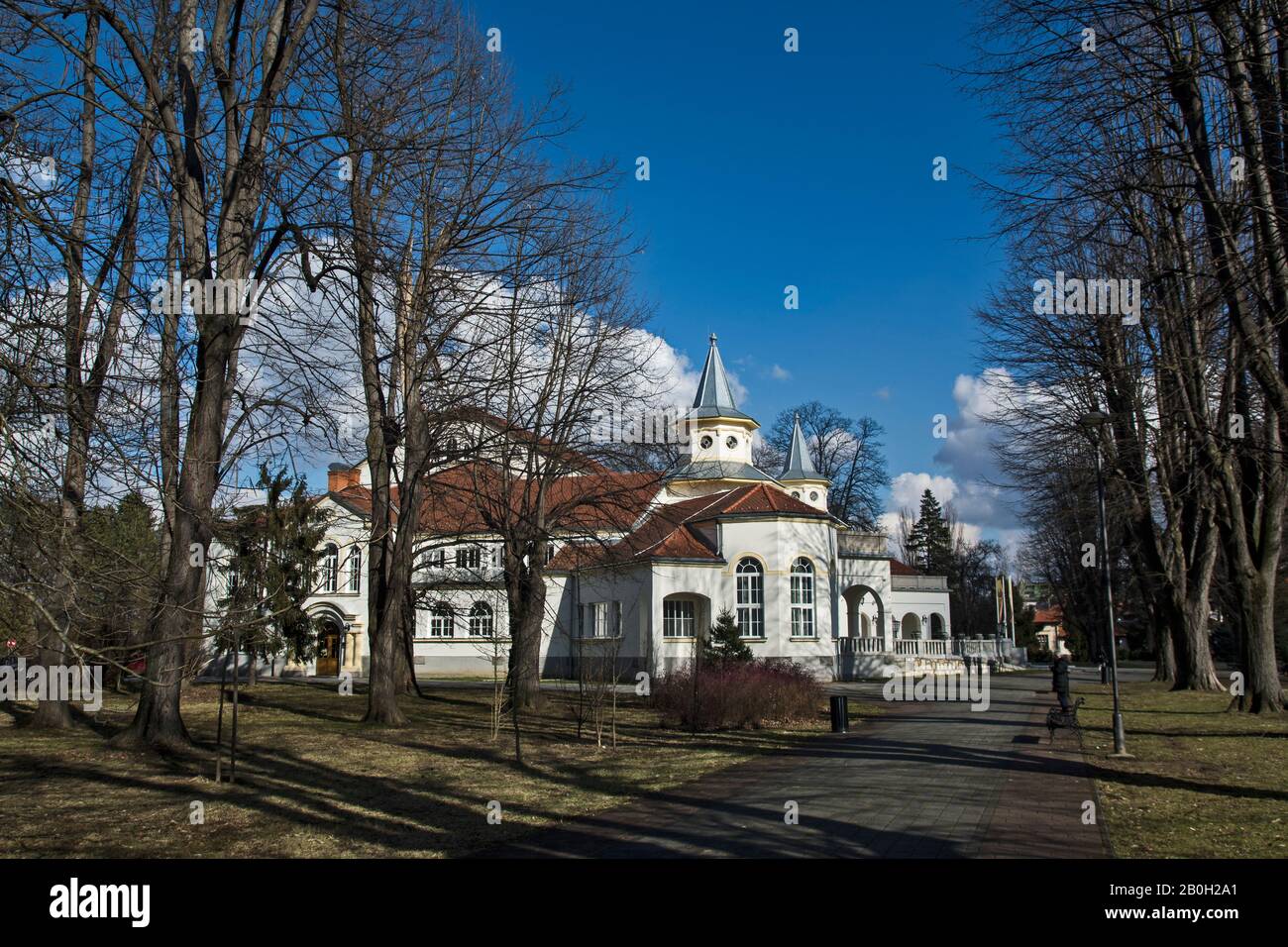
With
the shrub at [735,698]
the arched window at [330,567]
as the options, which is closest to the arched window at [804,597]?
the shrub at [735,698]

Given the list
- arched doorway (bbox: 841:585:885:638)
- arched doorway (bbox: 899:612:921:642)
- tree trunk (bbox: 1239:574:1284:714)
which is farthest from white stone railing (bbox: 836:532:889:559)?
tree trunk (bbox: 1239:574:1284:714)

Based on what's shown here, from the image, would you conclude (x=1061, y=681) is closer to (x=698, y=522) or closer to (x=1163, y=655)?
(x=1163, y=655)

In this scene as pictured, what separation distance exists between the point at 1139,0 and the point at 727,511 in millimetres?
28951

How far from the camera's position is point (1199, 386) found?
1933 centimetres

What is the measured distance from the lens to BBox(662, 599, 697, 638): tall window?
37.9 metres

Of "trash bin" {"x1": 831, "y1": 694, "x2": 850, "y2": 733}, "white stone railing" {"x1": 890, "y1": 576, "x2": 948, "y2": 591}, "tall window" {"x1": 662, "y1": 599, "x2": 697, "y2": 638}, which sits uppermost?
"white stone railing" {"x1": 890, "y1": 576, "x2": 948, "y2": 591}

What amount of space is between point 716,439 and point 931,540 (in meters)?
42.6

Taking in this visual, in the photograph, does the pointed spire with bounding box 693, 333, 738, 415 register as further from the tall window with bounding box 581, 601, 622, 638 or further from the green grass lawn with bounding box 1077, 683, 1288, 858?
the green grass lawn with bounding box 1077, 683, 1288, 858

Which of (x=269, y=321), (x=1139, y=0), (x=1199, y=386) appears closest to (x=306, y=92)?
(x=269, y=321)

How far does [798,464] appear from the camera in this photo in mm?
53062

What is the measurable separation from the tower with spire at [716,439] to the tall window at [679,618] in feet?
31.5

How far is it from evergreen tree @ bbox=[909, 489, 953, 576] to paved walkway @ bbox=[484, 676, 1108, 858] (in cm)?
6800

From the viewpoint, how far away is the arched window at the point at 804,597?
3738cm

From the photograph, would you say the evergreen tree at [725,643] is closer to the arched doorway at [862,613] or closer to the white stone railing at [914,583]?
the arched doorway at [862,613]
